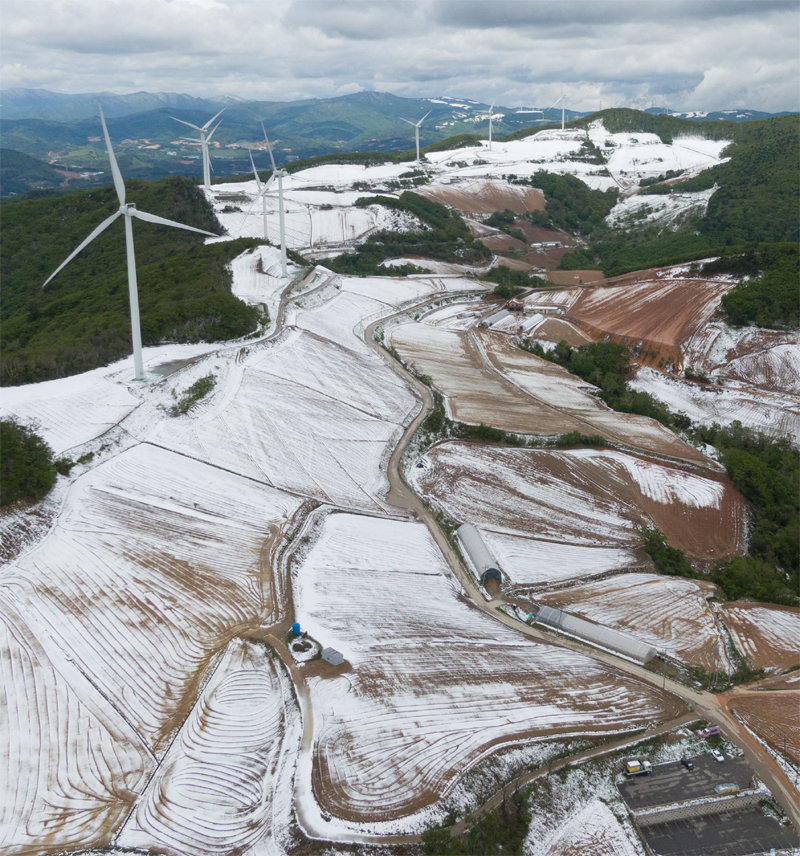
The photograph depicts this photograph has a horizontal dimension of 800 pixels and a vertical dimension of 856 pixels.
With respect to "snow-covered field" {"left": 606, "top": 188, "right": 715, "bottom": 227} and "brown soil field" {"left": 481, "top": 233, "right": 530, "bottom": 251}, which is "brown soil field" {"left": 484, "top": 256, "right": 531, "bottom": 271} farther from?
→ "snow-covered field" {"left": 606, "top": 188, "right": 715, "bottom": 227}

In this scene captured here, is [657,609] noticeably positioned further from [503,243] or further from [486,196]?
[486,196]

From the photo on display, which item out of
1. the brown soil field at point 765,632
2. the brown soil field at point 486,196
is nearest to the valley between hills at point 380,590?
the brown soil field at point 765,632

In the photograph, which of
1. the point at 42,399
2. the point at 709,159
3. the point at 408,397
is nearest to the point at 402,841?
the point at 42,399

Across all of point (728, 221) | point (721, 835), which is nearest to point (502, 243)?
point (728, 221)

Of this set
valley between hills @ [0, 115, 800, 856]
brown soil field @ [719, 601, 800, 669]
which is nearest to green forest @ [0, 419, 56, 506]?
valley between hills @ [0, 115, 800, 856]

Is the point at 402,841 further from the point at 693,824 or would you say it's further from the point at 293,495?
the point at 293,495
